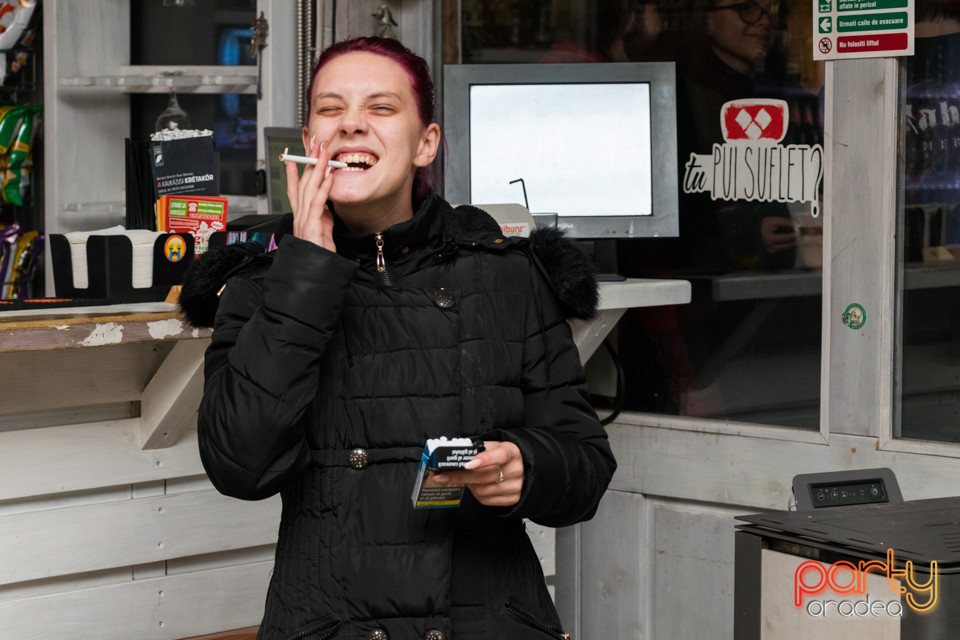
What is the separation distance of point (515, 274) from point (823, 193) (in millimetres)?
1304

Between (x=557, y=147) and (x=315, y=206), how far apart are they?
1.38m

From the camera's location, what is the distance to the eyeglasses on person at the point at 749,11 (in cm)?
248

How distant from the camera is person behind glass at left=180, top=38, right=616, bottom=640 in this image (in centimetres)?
115

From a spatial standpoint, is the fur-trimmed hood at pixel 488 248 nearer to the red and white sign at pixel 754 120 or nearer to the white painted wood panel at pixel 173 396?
the white painted wood panel at pixel 173 396

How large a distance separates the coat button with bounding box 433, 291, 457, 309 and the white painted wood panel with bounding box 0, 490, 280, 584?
1.05 metres

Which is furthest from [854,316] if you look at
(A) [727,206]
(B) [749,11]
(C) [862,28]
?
(B) [749,11]

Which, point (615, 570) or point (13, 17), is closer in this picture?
point (615, 570)

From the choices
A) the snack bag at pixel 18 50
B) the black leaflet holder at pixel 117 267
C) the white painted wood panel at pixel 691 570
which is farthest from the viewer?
the snack bag at pixel 18 50

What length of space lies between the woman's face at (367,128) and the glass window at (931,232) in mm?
1382

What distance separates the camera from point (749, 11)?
2.50 m

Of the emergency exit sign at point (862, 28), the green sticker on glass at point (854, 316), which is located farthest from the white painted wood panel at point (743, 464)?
the emergency exit sign at point (862, 28)

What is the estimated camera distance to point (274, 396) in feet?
3.72

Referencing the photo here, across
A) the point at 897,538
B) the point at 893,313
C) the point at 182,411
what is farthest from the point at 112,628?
the point at 893,313
